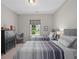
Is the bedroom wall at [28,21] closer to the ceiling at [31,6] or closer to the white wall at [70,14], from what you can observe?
the ceiling at [31,6]

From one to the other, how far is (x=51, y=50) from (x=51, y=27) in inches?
254

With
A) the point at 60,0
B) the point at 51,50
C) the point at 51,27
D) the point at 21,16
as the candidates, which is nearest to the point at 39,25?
the point at 51,27

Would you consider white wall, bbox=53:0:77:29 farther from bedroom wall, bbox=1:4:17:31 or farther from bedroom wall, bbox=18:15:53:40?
bedroom wall, bbox=18:15:53:40

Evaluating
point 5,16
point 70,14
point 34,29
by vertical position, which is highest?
point 5,16

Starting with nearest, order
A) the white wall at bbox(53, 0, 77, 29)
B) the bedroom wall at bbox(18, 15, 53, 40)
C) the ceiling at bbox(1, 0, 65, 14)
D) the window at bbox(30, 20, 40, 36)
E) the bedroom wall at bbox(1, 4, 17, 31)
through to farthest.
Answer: the white wall at bbox(53, 0, 77, 29), the ceiling at bbox(1, 0, 65, 14), the bedroom wall at bbox(1, 4, 17, 31), the bedroom wall at bbox(18, 15, 53, 40), the window at bbox(30, 20, 40, 36)

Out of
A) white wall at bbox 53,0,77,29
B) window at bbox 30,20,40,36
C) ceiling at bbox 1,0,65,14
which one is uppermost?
ceiling at bbox 1,0,65,14

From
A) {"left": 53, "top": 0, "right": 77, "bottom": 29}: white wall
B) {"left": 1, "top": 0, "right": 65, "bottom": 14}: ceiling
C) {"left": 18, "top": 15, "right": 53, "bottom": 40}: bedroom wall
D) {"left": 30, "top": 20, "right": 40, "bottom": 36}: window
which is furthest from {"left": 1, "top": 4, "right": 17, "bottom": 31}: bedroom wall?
{"left": 53, "top": 0, "right": 77, "bottom": 29}: white wall

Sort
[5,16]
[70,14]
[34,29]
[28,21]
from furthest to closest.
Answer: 1. [34,29]
2. [28,21]
3. [5,16]
4. [70,14]

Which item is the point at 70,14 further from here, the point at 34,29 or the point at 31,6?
the point at 34,29

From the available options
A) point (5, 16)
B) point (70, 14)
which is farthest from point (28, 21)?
point (70, 14)

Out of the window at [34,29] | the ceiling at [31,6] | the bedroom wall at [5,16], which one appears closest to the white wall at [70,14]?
the ceiling at [31,6]

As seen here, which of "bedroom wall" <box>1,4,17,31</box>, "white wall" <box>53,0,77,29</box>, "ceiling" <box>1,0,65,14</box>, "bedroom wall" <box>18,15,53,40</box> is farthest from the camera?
"bedroom wall" <box>18,15,53,40</box>

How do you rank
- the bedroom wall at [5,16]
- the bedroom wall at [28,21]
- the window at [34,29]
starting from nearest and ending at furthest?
the bedroom wall at [5,16] → the bedroom wall at [28,21] → the window at [34,29]

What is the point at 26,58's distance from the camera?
2.66 meters
